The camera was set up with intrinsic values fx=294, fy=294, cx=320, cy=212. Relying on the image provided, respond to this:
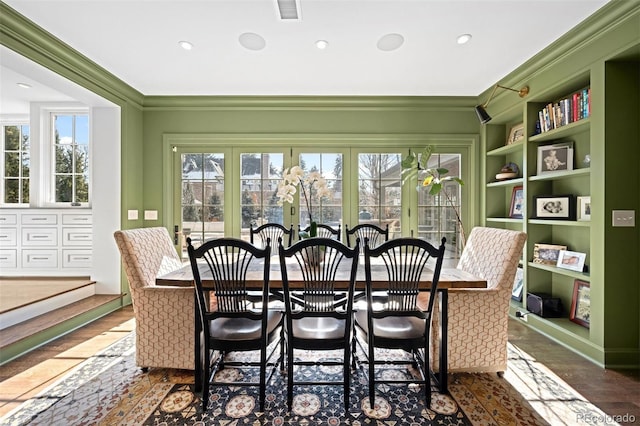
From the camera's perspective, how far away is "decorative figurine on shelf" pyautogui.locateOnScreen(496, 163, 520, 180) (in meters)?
3.53

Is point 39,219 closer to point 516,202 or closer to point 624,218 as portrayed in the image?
point 516,202

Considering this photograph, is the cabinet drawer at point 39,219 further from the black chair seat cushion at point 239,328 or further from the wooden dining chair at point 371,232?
the wooden dining chair at point 371,232

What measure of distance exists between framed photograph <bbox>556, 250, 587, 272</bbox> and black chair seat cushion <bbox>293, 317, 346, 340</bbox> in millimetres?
2290

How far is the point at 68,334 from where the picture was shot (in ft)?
9.25

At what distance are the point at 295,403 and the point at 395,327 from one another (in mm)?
788

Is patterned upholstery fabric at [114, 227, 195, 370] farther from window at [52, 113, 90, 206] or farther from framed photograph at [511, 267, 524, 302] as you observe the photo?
framed photograph at [511, 267, 524, 302]

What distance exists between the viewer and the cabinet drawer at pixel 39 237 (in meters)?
4.02

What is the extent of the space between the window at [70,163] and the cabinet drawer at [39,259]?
0.73 metres

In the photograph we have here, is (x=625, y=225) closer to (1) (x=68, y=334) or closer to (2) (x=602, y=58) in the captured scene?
(2) (x=602, y=58)

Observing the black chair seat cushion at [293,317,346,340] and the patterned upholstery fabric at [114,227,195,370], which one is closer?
the black chair seat cushion at [293,317,346,340]

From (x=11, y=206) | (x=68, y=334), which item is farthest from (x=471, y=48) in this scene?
(x=11, y=206)

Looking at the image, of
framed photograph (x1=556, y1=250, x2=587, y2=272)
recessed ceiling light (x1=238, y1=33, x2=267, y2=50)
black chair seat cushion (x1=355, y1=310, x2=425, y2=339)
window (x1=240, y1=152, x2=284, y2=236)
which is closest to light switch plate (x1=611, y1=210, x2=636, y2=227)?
framed photograph (x1=556, y1=250, x2=587, y2=272)

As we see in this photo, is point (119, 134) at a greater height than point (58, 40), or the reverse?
point (58, 40)

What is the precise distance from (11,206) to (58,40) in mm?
3037
